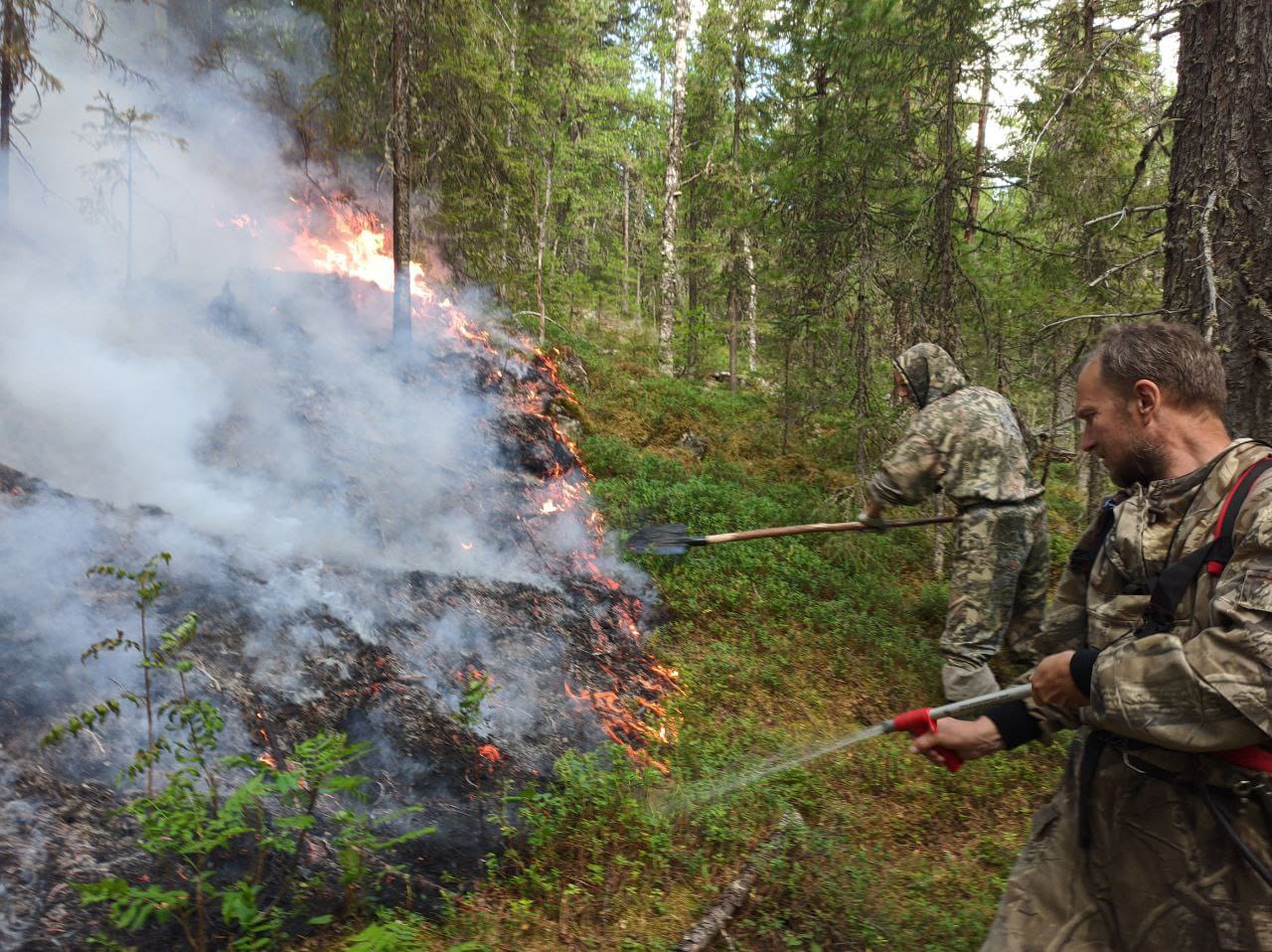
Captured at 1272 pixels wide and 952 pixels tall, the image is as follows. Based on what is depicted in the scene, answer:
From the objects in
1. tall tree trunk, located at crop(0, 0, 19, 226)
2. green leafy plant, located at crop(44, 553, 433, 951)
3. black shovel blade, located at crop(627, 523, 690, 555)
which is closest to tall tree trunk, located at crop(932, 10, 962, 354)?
black shovel blade, located at crop(627, 523, 690, 555)

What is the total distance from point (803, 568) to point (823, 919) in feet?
16.4

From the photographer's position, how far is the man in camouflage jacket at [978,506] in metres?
5.65

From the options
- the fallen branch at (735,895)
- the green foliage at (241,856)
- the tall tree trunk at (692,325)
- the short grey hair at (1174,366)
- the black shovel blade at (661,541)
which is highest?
the tall tree trunk at (692,325)

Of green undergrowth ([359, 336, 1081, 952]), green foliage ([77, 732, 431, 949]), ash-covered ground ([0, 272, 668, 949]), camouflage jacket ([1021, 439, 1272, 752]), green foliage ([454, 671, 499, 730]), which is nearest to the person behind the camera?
camouflage jacket ([1021, 439, 1272, 752])

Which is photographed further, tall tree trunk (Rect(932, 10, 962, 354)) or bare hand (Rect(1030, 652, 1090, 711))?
tall tree trunk (Rect(932, 10, 962, 354))

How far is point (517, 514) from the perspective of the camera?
8109mm

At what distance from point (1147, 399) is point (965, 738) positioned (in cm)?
118

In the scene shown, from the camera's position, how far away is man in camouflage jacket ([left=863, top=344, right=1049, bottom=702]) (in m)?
5.65

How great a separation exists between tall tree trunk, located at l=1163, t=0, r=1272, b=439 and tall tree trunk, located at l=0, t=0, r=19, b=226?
11.7 metres

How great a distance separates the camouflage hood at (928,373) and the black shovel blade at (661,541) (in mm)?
2415

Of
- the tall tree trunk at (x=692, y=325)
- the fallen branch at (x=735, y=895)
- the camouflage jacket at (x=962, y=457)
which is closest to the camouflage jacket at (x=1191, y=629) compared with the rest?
the fallen branch at (x=735, y=895)

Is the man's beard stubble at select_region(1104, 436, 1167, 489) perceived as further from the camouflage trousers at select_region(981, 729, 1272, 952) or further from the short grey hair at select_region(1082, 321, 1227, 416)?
the camouflage trousers at select_region(981, 729, 1272, 952)

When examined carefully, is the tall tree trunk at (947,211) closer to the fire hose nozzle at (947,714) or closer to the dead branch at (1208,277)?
the dead branch at (1208,277)

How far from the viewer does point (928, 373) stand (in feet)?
20.5
